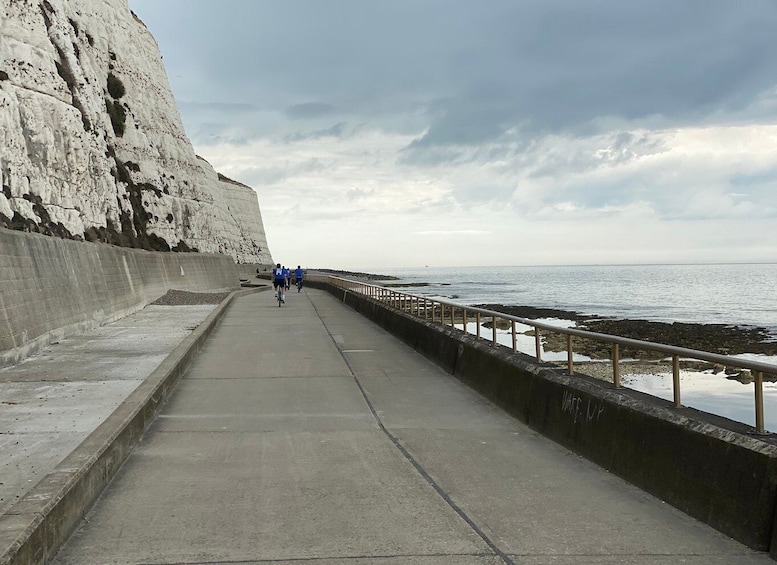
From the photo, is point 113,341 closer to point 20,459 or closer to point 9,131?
point 20,459

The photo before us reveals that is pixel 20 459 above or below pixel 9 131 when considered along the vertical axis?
below

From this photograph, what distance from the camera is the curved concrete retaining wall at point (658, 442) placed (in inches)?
212

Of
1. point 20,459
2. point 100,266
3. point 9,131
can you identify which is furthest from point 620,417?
point 9,131

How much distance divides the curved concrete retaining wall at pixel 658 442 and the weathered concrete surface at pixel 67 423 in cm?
478

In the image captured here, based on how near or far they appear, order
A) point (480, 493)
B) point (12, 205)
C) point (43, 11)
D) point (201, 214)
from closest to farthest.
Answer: point (480, 493) → point (12, 205) → point (43, 11) → point (201, 214)

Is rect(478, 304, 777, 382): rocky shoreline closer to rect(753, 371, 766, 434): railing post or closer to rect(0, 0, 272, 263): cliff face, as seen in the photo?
rect(753, 371, 766, 434): railing post

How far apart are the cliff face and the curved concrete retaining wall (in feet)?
86.4

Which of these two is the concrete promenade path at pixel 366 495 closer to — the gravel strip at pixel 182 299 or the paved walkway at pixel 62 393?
the paved walkway at pixel 62 393

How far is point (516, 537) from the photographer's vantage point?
18.5ft

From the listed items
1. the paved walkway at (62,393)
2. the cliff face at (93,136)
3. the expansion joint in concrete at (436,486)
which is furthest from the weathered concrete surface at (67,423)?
the cliff face at (93,136)

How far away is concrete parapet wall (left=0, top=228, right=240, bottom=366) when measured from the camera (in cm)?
1509

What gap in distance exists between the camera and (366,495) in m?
6.74

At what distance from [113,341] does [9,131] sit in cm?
1905

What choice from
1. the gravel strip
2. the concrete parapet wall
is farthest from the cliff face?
the concrete parapet wall
